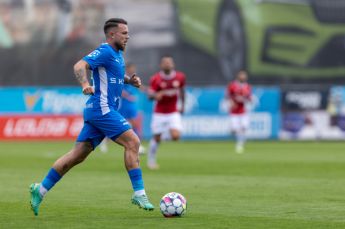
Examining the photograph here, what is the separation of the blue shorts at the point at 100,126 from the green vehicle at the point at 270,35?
88.9 feet

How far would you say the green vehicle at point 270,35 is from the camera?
128ft

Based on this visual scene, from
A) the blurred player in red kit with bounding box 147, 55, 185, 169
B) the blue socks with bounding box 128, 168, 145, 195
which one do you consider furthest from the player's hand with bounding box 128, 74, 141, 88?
the blurred player in red kit with bounding box 147, 55, 185, 169

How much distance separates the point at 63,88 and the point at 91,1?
468 centimetres

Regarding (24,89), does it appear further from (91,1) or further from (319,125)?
(319,125)

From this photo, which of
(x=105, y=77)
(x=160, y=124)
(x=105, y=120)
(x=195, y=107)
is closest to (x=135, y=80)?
(x=105, y=77)

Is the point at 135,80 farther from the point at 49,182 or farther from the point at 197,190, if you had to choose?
the point at 197,190

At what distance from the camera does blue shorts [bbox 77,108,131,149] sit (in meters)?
11.8

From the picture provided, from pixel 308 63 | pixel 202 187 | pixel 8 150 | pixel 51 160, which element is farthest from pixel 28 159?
pixel 308 63

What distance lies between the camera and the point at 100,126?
1176cm

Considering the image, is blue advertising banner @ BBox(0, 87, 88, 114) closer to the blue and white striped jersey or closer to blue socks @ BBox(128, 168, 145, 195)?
the blue and white striped jersey

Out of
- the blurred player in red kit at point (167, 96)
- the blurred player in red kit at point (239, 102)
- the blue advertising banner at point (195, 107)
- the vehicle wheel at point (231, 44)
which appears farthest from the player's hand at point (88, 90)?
the vehicle wheel at point (231, 44)

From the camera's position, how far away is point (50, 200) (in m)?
13.4

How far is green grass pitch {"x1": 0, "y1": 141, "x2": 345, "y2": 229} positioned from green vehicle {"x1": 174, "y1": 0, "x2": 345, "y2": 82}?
12889 millimetres

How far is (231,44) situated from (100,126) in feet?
90.7
